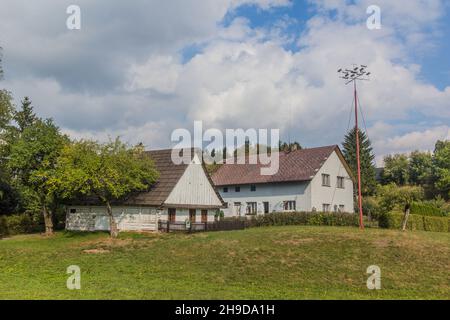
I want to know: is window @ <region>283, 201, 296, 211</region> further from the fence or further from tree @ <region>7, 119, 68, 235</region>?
tree @ <region>7, 119, 68, 235</region>

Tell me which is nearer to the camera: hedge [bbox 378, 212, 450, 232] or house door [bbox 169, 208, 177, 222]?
hedge [bbox 378, 212, 450, 232]

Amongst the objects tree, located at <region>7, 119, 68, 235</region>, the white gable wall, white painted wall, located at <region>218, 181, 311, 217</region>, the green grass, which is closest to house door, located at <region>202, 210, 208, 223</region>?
the white gable wall

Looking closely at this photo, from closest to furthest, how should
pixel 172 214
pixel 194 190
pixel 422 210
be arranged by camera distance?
pixel 172 214 < pixel 422 210 < pixel 194 190

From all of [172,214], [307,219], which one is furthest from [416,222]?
[172,214]

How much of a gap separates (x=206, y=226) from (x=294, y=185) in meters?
13.5

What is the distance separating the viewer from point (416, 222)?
34781 mm

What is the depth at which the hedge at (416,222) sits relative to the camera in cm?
3353

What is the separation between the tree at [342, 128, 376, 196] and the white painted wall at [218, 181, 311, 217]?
90.7 feet

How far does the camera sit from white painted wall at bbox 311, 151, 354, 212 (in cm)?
4381

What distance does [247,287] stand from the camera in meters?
16.8

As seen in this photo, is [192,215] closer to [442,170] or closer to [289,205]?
[289,205]

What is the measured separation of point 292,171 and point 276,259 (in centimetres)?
2502
